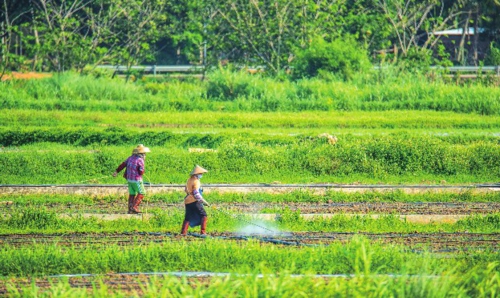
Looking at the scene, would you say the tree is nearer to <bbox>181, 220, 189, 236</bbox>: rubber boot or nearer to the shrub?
the shrub

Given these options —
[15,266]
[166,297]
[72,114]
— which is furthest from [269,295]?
[72,114]

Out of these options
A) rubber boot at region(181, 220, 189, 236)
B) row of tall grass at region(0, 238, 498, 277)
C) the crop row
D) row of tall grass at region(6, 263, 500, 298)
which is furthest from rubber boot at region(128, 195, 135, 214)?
the crop row

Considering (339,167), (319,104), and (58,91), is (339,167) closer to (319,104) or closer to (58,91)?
(319,104)

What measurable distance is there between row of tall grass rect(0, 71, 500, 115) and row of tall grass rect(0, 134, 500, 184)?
7937 millimetres

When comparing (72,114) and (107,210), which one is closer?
(107,210)

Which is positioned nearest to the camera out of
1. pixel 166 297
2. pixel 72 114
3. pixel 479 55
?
pixel 166 297

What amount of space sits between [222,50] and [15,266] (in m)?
25.5

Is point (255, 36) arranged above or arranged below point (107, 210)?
above

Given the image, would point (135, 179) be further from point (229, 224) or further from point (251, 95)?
point (251, 95)

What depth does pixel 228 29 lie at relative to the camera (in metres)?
35.4

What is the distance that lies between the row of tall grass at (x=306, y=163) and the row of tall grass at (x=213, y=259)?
730cm

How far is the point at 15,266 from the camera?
35.7 feet

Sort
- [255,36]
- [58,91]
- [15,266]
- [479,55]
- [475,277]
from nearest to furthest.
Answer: [475,277], [15,266], [58,91], [255,36], [479,55]

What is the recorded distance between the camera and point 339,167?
1906 centimetres
